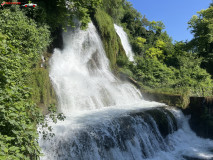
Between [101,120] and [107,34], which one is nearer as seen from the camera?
[101,120]

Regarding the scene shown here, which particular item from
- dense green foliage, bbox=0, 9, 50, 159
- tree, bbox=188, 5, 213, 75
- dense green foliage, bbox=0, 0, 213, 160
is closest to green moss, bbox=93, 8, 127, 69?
dense green foliage, bbox=0, 0, 213, 160

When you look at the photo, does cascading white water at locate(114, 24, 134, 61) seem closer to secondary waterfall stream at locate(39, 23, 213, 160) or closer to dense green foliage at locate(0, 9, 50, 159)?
secondary waterfall stream at locate(39, 23, 213, 160)

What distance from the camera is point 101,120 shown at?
796cm

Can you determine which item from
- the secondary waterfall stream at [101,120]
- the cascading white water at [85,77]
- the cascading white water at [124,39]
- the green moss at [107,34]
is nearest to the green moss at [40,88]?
the secondary waterfall stream at [101,120]

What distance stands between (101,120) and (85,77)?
5561 millimetres

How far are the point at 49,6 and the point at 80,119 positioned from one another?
25.3ft

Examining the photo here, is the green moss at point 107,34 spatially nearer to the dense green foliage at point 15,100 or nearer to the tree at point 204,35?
the dense green foliage at point 15,100

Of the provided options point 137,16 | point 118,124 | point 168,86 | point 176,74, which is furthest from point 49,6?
point 137,16

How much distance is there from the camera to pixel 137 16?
31.0m

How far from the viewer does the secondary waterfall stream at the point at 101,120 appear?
21.1 feet

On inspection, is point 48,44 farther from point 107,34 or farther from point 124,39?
point 124,39

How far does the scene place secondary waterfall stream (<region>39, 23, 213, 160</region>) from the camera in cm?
644

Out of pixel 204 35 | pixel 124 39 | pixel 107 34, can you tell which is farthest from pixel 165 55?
pixel 107 34

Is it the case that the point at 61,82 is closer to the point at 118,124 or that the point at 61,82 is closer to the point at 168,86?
the point at 118,124
